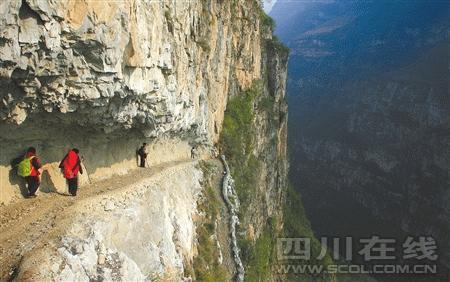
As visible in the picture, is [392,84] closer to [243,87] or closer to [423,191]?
[423,191]

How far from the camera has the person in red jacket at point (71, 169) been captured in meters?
13.1

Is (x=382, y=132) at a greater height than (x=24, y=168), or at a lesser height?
lesser

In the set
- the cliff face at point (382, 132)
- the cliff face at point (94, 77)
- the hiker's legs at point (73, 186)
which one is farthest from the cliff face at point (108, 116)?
the cliff face at point (382, 132)

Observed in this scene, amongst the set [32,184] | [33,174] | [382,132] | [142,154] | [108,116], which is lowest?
[382,132]

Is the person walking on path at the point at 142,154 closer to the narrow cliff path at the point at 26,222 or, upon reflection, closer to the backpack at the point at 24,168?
the narrow cliff path at the point at 26,222

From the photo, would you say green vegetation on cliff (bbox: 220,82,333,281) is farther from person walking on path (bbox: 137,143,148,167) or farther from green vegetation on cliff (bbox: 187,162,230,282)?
person walking on path (bbox: 137,143,148,167)

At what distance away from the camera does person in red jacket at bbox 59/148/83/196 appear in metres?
13.1

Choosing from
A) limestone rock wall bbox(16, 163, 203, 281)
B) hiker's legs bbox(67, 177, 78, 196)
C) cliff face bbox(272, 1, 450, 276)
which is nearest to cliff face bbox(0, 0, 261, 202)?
hiker's legs bbox(67, 177, 78, 196)

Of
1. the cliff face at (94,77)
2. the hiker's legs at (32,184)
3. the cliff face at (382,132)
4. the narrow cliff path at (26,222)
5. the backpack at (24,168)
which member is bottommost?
the cliff face at (382,132)

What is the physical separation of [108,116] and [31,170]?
3237mm

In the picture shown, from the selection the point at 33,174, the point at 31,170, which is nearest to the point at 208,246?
the point at 33,174

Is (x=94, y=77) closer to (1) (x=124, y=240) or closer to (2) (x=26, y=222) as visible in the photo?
(2) (x=26, y=222)

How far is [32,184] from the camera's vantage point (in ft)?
40.6

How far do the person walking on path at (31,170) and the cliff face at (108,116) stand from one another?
14.8 inches
